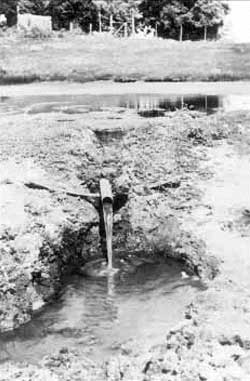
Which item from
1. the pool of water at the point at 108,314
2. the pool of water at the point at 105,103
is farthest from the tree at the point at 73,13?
the pool of water at the point at 108,314

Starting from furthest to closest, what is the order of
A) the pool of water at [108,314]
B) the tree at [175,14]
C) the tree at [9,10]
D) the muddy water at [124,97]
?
the tree at [9,10], the tree at [175,14], the muddy water at [124,97], the pool of water at [108,314]

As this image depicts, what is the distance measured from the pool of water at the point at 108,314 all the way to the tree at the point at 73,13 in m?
50.5

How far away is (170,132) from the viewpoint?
1791 cm

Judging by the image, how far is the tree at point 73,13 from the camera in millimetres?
59094

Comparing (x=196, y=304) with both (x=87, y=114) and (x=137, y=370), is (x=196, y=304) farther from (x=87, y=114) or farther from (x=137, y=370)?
(x=87, y=114)

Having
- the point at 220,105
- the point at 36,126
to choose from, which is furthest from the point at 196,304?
the point at 220,105

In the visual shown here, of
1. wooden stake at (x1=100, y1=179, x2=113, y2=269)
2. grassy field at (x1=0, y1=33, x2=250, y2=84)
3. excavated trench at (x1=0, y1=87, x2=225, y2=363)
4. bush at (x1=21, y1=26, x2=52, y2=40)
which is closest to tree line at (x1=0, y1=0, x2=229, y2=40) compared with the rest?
bush at (x1=21, y1=26, x2=52, y2=40)

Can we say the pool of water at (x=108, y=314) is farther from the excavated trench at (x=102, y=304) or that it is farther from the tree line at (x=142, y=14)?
the tree line at (x=142, y=14)

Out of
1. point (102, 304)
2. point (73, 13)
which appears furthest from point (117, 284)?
point (73, 13)

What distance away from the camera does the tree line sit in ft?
195

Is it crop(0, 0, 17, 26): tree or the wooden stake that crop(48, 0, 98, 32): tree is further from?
the wooden stake

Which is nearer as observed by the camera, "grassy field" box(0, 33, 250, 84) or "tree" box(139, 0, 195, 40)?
"grassy field" box(0, 33, 250, 84)

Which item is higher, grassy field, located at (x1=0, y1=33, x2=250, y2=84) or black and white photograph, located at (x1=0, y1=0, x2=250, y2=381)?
grassy field, located at (x1=0, y1=33, x2=250, y2=84)

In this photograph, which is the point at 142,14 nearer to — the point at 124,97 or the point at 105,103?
the point at 124,97
